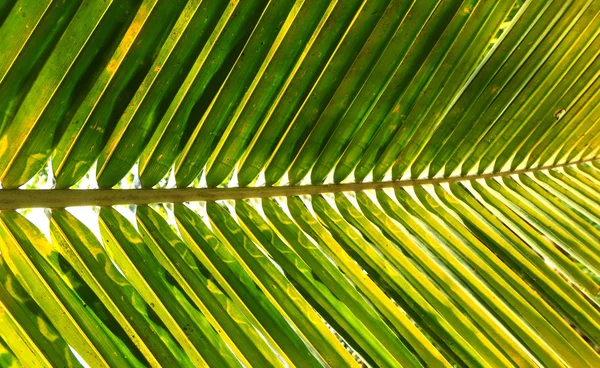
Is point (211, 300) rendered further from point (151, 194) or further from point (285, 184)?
point (285, 184)

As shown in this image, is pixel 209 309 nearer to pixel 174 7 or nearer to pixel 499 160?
pixel 174 7

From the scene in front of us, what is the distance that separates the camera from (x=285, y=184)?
1228mm

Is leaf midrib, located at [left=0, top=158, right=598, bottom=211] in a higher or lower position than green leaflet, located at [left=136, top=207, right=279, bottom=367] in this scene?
higher

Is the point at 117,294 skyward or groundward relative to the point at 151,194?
groundward

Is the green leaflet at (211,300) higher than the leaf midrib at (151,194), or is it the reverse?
the leaf midrib at (151,194)

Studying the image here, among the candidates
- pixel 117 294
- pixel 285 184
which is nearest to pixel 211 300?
pixel 117 294

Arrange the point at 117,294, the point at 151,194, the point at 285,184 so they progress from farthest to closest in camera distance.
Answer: the point at 285,184
the point at 151,194
the point at 117,294

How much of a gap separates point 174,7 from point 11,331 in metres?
0.53

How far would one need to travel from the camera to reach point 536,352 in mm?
1112

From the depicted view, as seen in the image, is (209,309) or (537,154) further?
(537,154)

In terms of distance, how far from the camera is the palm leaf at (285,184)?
0.80m

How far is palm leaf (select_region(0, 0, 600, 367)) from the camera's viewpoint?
31.4 inches

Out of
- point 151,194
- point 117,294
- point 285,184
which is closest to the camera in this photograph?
point 117,294

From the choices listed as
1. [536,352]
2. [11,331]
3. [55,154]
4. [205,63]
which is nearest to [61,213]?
[55,154]
